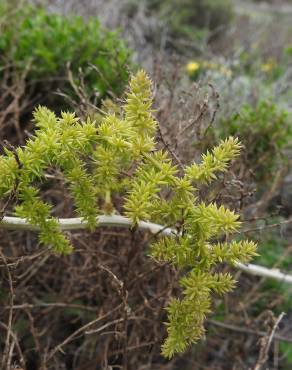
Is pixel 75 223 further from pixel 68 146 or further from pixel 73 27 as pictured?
pixel 73 27

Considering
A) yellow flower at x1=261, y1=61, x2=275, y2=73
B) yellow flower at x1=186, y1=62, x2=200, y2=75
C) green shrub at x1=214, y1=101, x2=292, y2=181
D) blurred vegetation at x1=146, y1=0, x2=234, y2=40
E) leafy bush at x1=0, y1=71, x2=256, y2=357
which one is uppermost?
leafy bush at x1=0, y1=71, x2=256, y2=357

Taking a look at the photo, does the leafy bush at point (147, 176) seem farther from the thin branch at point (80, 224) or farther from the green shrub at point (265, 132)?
the green shrub at point (265, 132)

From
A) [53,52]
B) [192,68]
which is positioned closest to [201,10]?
[192,68]

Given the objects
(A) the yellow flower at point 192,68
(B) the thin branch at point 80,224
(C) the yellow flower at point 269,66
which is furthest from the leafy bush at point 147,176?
(C) the yellow flower at point 269,66

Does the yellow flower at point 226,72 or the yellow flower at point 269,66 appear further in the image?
the yellow flower at point 269,66

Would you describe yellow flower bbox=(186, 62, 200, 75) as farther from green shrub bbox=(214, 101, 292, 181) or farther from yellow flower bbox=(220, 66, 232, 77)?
green shrub bbox=(214, 101, 292, 181)

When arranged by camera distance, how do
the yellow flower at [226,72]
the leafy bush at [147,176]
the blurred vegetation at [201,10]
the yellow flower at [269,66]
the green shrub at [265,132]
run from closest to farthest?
1. the leafy bush at [147,176]
2. the green shrub at [265,132]
3. the yellow flower at [226,72]
4. the yellow flower at [269,66]
5. the blurred vegetation at [201,10]

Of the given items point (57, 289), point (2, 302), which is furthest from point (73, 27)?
point (2, 302)

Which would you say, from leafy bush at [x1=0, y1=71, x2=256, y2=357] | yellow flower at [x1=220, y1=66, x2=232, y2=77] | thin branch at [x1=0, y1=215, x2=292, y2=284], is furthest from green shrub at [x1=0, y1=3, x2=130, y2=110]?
leafy bush at [x1=0, y1=71, x2=256, y2=357]

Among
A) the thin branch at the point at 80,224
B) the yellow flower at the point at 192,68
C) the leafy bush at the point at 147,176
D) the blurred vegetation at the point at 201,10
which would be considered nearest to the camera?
the leafy bush at the point at 147,176

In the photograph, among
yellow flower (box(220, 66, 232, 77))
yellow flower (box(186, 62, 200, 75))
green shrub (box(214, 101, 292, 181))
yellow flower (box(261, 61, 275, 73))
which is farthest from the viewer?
yellow flower (box(261, 61, 275, 73))

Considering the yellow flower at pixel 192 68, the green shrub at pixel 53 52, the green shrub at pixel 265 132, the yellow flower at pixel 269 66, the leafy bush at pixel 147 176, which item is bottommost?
the yellow flower at pixel 269 66
